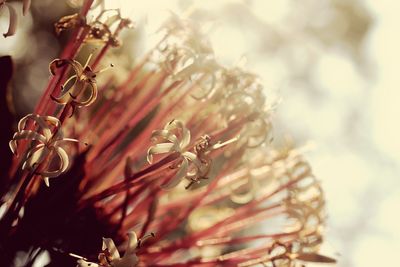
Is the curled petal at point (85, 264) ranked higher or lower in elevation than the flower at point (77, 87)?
lower

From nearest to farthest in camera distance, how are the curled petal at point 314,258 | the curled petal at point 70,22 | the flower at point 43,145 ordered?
the flower at point 43,145, the curled petal at point 70,22, the curled petal at point 314,258

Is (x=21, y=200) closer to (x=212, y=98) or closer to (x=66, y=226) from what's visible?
(x=66, y=226)

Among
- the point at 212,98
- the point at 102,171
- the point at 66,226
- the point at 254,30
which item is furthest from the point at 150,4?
the point at 254,30

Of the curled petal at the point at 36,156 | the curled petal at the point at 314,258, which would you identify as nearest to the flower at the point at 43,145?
the curled petal at the point at 36,156

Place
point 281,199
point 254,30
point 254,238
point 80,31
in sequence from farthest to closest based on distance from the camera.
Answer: point 254,30 → point 281,199 → point 254,238 → point 80,31

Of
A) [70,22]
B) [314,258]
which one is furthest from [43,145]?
[314,258]

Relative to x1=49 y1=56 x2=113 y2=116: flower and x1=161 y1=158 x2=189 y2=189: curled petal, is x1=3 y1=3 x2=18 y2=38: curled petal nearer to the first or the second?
x1=49 y1=56 x2=113 y2=116: flower

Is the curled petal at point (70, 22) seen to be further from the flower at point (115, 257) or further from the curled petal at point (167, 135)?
the flower at point (115, 257)

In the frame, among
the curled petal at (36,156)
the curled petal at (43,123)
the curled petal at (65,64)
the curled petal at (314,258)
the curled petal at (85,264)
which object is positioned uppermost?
the curled petal at (65,64)
